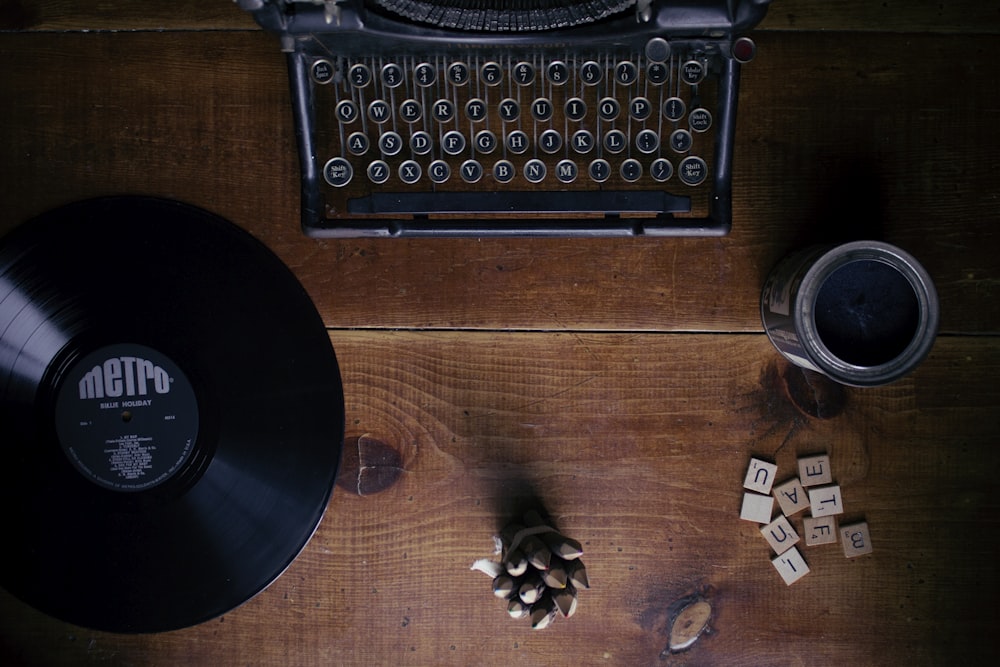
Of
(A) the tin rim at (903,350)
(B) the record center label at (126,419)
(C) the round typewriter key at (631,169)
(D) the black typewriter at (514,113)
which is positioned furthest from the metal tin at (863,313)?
(B) the record center label at (126,419)

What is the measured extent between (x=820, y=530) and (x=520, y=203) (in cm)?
70

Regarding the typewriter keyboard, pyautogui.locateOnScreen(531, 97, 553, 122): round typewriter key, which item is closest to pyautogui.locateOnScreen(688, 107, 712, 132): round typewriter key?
the typewriter keyboard

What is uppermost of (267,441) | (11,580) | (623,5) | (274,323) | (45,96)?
(623,5)

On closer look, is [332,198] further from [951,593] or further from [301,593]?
[951,593]

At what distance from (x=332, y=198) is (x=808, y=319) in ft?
2.37

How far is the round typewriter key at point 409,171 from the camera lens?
113 centimetres

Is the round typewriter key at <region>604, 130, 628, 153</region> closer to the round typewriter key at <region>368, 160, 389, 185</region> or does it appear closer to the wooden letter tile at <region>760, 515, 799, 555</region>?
the round typewriter key at <region>368, 160, 389, 185</region>

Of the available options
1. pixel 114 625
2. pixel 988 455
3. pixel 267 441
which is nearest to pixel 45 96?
pixel 267 441

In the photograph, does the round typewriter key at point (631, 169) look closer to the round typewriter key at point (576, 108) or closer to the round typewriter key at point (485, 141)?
the round typewriter key at point (576, 108)

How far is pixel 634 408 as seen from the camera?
1218 millimetres

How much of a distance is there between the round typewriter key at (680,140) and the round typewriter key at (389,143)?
1.32ft

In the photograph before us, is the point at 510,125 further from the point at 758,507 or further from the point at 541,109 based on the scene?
the point at 758,507

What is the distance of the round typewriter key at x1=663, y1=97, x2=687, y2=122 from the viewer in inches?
44.1

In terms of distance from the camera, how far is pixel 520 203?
3.71ft
